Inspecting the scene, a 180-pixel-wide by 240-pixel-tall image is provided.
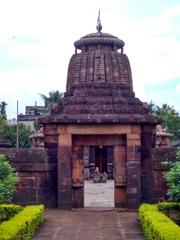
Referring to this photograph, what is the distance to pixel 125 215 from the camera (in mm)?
17562

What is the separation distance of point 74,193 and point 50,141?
77.5 inches

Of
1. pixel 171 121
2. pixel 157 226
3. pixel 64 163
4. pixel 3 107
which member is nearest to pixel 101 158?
pixel 171 121

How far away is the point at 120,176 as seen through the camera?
19.4 m

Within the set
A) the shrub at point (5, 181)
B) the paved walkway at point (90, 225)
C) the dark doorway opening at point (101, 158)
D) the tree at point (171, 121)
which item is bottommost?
the paved walkway at point (90, 225)

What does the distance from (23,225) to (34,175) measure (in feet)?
22.4

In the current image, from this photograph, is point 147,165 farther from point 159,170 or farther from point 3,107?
point 3,107

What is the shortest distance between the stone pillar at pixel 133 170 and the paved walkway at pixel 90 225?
73cm

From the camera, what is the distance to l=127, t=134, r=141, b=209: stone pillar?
18.9m

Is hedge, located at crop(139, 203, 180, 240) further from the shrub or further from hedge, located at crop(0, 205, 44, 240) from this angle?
the shrub

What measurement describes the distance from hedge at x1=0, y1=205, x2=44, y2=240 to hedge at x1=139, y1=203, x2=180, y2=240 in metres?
2.73

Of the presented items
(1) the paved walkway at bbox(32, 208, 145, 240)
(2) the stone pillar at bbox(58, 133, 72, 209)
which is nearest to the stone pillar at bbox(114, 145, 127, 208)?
(1) the paved walkway at bbox(32, 208, 145, 240)

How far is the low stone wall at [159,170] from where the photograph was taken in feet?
62.9

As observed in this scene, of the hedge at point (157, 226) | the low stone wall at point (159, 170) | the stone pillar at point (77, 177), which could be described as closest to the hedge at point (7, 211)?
the stone pillar at point (77, 177)

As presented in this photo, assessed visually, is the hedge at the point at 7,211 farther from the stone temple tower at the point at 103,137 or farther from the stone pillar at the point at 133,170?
the stone pillar at the point at 133,170
